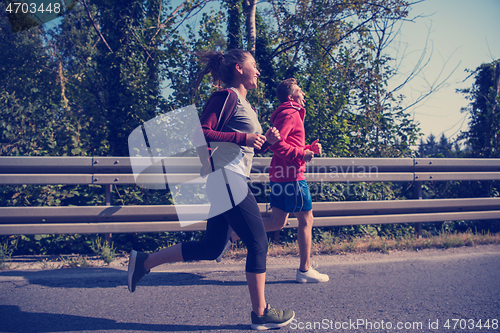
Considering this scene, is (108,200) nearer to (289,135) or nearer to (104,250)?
(104,250)

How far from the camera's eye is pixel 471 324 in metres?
2.30

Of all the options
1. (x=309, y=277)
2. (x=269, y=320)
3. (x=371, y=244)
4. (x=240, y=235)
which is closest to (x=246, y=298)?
(x=269, y=320)

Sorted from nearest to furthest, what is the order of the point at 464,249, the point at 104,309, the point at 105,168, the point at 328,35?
the point at 104,309
the point at 105,168
the point at 464,249
the point at 328,35

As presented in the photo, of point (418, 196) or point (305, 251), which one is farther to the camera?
point (418, 196)

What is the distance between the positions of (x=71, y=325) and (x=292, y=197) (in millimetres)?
1962

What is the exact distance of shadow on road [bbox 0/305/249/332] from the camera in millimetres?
2232

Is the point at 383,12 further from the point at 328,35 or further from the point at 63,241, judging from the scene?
the point at 63,241

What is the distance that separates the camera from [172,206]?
3.69m

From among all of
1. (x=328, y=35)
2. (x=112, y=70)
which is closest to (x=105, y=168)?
(x=112, y=70)

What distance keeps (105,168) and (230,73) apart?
6.73 feet

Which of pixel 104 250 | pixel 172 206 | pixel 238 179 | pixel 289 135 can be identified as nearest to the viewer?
pixel 238 179

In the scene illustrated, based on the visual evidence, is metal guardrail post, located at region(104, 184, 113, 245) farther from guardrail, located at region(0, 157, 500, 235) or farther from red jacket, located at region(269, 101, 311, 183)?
red jacket, located at region(269, 101, 311, 183)

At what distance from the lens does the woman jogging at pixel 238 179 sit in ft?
7.16

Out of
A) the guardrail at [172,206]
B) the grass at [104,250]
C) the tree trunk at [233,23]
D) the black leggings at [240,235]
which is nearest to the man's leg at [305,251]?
the guardrail at [172,206]
